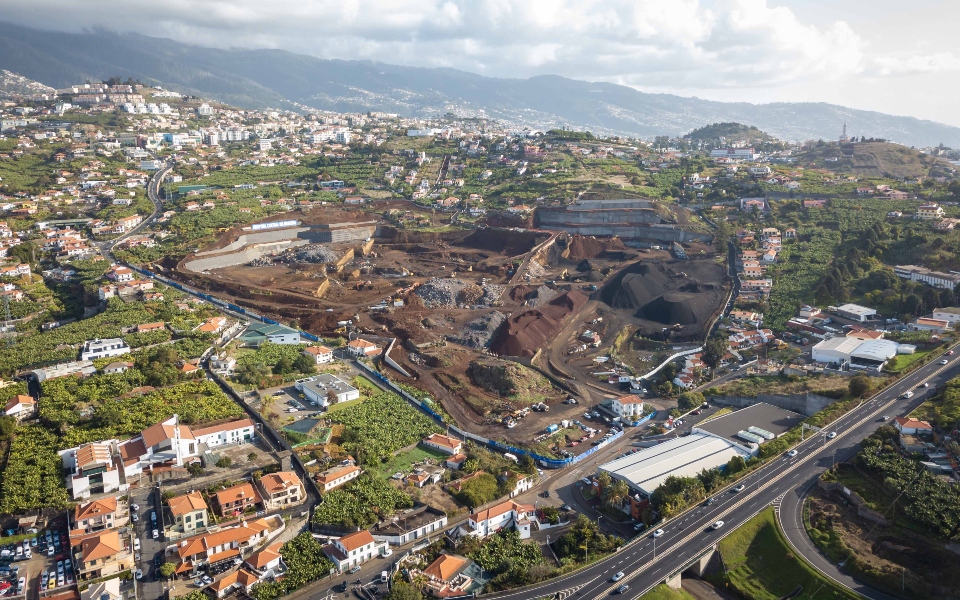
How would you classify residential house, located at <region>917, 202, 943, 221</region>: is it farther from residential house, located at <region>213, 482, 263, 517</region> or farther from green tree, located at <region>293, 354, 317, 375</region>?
residential house, located at <region>213, 482, 263, 517</region>

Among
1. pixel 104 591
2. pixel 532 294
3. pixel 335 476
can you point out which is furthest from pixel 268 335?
pixel 104 591

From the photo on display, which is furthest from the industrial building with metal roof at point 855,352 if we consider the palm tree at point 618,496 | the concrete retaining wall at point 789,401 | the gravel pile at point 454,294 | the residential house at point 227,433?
the residential house at point 227,433

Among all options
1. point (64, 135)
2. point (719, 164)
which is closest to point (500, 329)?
point (719, 164)

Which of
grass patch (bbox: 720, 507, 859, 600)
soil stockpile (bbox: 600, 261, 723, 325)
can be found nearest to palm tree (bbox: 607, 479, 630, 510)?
grass patch (bbox: 720, 507, 859, 600)

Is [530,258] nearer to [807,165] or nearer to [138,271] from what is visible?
[138,271]

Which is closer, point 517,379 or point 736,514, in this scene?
point 736,514

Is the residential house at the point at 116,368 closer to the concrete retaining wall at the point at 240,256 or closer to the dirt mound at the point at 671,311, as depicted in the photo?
the concrete retaining wall at the point at 240,256
